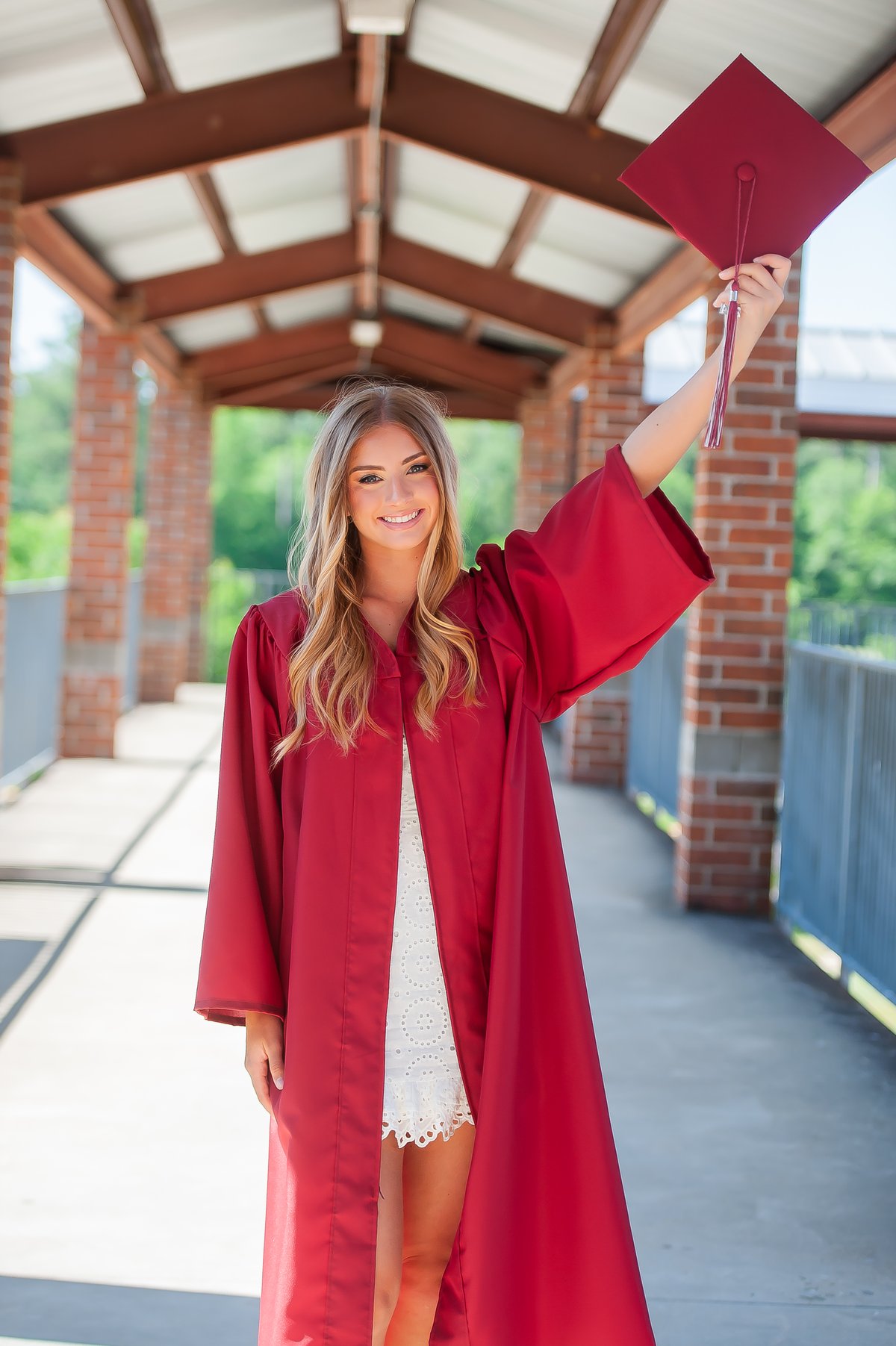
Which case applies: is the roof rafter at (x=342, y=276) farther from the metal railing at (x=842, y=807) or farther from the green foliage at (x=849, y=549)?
the green foliage at (x=849, y=549)

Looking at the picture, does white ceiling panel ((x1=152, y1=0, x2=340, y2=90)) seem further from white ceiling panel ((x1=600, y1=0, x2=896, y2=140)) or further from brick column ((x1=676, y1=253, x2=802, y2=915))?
brick column ((x1=676, y1=253, x2=802, y2=915))

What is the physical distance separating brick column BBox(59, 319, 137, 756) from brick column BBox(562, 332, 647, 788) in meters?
3.29

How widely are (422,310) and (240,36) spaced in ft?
21.0

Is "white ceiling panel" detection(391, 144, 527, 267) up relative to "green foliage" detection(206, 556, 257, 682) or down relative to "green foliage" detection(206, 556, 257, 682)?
up

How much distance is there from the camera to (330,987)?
1.99 metres

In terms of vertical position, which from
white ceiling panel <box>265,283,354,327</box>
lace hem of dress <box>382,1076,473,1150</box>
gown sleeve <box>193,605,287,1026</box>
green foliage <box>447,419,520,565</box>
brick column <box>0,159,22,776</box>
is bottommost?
lace hem of dress <box>382,1076,473,1150</box>

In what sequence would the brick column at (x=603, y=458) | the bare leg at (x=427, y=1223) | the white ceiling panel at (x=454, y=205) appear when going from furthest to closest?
the brick column at (x=603, y=458) < the white ceiling panel at (x=454, y=205) < the bare leg at (x=427, y=1223)

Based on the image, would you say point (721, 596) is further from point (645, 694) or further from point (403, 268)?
point (403, 268)

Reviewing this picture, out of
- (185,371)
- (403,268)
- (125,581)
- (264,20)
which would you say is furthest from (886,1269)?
(185,371)

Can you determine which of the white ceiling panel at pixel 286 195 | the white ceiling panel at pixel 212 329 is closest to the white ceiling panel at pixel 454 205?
the white ceiling panel at pixel 286 195

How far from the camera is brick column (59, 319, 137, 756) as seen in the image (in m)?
9.50

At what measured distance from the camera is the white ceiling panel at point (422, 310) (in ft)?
38.7

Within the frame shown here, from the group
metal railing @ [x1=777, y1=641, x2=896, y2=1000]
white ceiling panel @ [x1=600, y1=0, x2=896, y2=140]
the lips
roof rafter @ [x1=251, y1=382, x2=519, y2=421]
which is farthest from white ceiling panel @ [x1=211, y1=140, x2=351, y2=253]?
the lips

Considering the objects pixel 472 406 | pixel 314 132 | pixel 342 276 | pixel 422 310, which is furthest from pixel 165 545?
pixel 314 132
